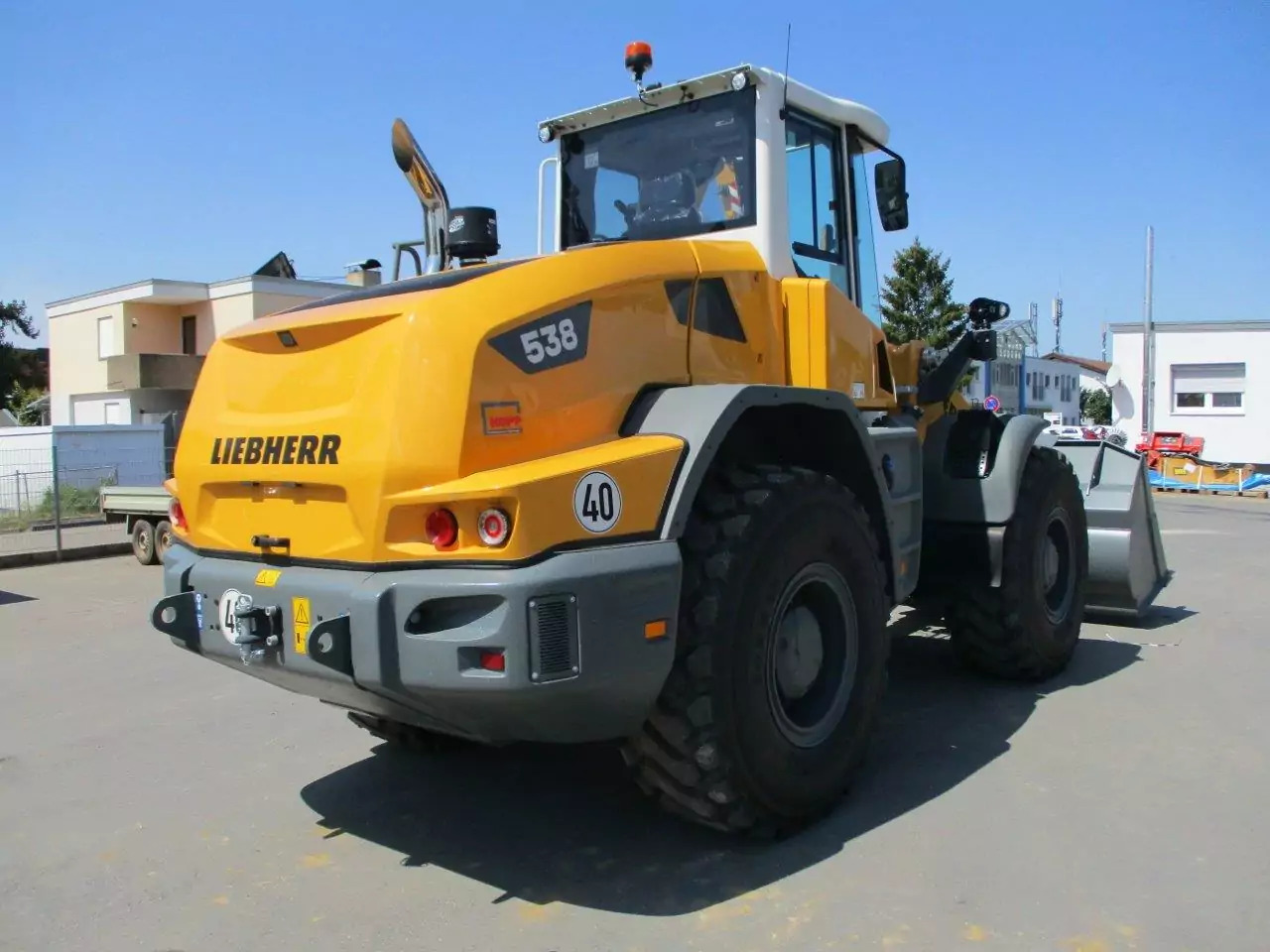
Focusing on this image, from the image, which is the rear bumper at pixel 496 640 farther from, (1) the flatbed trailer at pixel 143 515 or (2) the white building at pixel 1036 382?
(2) the white building at pixel 1036 382

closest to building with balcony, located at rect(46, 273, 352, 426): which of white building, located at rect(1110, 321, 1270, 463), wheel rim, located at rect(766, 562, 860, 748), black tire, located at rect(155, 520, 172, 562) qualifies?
black tire, located at rect(155, 520, 172, 562)

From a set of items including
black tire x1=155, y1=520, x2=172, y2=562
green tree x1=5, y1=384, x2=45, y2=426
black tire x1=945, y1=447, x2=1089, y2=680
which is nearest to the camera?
black tire x1=945, y1=447, x2=1089, y2=680

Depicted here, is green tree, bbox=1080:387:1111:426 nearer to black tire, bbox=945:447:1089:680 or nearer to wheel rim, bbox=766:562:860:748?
black tire, bbox=945:447:1089:680

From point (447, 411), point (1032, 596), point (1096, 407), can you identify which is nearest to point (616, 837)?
point (447, 411)

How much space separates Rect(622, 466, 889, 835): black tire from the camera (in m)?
3.63

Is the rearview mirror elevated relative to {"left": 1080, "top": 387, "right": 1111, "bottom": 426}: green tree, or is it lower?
elevated

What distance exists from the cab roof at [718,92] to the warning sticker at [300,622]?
2.81m

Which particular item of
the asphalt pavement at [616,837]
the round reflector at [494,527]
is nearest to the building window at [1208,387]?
the asphalt pavement at [616,837]

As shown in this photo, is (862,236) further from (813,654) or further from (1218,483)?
(1218,483)

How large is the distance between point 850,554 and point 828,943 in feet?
4.93

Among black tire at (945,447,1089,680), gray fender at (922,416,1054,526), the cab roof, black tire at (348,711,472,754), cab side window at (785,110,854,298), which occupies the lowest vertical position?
black tire at (348,711,472,754)

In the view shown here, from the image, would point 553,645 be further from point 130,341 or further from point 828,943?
point 130,341

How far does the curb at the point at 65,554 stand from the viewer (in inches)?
555

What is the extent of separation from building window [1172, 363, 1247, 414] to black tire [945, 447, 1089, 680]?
99.9 ft
